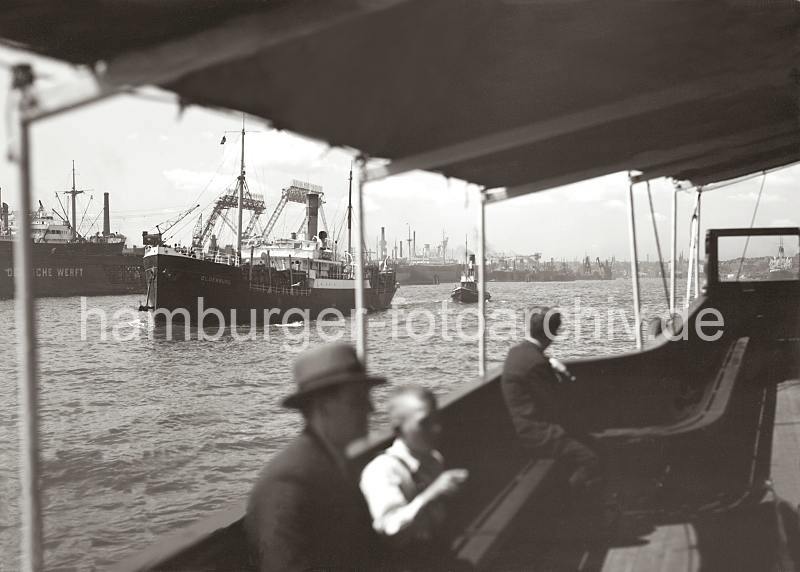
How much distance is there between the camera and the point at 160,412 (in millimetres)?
21281

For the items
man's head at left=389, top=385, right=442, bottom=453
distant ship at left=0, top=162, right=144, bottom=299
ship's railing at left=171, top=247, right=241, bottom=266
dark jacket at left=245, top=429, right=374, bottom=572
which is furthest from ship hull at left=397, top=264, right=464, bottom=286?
dark jacket at left=245, top=429, right=374, bottom=572

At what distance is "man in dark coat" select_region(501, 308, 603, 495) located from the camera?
4238mm

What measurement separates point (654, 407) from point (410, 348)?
94.4ft

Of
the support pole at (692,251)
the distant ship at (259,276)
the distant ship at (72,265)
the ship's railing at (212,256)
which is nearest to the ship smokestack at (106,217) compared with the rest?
the distant ship at (72,265)

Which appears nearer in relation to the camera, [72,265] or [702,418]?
[702,418]

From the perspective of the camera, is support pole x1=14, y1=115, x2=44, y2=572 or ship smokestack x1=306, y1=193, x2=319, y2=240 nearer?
support pole x1=14, y1=115, x2=44, y2=572

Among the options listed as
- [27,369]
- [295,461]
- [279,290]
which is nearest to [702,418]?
[295,461]

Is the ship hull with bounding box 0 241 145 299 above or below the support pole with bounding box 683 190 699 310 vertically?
above

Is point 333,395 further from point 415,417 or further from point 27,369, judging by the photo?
point 27,369

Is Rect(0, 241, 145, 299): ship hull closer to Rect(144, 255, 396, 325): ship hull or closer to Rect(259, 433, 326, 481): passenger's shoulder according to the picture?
Rect(144, 255, 396, 325): ship hull

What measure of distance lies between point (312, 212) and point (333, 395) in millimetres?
60495

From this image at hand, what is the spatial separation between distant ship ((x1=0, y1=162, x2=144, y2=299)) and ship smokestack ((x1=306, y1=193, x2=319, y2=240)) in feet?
85.4

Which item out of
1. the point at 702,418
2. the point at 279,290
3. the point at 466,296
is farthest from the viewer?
the point at 466,296

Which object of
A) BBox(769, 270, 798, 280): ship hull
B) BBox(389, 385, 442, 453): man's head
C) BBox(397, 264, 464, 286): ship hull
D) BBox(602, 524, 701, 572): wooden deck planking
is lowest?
BBox(602, 524, 701, 572): wooden deck planking
